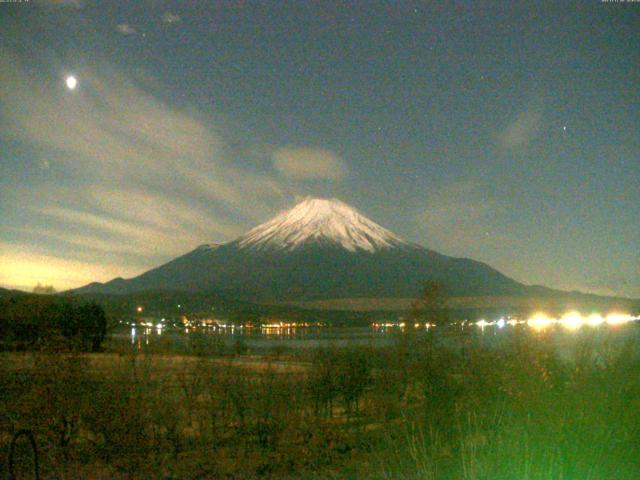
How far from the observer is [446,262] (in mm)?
136375

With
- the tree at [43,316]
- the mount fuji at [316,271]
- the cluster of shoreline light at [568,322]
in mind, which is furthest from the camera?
the mount fuji at [316,271]

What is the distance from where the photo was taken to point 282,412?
36.8 ft

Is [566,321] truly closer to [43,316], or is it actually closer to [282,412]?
[282,412]

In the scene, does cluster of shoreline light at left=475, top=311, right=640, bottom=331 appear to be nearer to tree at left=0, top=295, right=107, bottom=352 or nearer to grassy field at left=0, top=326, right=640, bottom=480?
grassy field at left=0, top=326, right=640, bottom=480

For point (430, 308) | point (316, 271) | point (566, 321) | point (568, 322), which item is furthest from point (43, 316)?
point (316, 271)

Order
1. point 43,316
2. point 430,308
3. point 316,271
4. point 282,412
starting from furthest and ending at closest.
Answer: point 316,271
point 43,316
point 430,308
point 282,412

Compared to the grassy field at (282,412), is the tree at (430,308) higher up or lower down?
higher up

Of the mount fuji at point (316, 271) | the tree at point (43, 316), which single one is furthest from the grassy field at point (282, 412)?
the mount fuji at point (316, 271)

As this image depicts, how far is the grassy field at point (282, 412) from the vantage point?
762cm

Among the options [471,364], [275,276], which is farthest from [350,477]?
[275,276]

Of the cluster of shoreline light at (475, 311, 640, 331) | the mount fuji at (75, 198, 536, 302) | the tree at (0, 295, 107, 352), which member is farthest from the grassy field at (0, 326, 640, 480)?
the mount fuji at (75, 198, 536, 302)

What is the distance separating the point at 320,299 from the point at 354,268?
75.5 feet

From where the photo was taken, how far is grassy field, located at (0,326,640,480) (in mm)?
7625

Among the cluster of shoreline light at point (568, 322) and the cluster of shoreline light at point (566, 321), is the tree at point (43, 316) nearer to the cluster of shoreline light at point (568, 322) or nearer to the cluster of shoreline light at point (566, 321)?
the cluster of shoreline light at point (566, 321)
